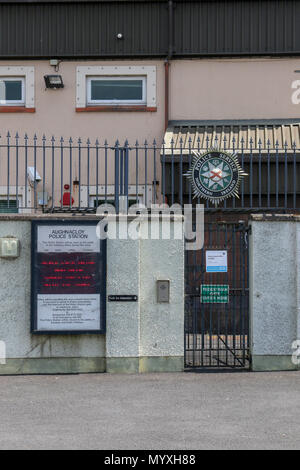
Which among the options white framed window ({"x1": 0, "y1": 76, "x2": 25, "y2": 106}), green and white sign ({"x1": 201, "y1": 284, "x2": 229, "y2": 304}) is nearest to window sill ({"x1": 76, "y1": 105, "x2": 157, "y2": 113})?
white framed window ({"x1": 0, "y1": 76, "x2": 25, "y2": 106})

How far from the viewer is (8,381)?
983cm

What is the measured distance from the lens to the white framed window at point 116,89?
16234mm

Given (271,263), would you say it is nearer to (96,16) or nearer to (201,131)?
(201,131)

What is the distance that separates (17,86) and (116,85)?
208 centimetres

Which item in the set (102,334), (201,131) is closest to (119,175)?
(102,334)

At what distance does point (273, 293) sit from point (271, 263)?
40 cm

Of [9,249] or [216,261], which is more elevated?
[9,249]

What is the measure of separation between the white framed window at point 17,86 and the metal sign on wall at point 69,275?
262 inches

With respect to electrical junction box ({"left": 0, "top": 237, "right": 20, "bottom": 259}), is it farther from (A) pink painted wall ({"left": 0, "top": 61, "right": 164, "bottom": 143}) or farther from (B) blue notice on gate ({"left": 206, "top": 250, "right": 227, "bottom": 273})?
(A) pink painted wall ({"left": 0, "top": 61, "right": 164, "bottom": 143})

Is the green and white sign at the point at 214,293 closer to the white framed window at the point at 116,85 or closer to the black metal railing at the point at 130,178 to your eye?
the black metal railing at the point at 130,178

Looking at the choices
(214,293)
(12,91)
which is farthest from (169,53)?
(214,293)

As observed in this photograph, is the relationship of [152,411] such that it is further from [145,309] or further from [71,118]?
[71,118]

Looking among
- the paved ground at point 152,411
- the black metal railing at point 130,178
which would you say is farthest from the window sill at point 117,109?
the paved ground at point 152,411

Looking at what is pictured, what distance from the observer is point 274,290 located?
1041 centimetres
